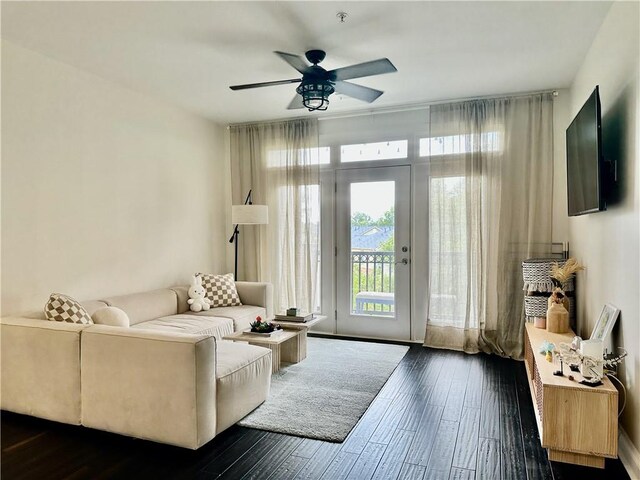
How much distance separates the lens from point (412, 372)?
3859 millimetres

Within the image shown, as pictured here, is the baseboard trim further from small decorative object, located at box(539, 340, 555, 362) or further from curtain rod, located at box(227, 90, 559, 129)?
curtain rod, located at box(227, 90, 559, 129)

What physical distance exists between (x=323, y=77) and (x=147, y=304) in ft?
8.52

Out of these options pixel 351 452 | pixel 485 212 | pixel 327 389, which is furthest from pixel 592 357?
pixel 485 212

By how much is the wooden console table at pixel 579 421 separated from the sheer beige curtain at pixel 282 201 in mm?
3245

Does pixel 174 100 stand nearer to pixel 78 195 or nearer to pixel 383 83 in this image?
pixel 78 195

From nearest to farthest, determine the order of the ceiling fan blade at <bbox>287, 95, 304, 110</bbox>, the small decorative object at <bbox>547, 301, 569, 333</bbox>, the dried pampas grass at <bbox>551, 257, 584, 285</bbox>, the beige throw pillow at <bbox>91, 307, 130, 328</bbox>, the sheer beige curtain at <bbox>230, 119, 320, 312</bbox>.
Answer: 1. the beige throw pillow at <bbox>91, 307, 130, 328</bbox>
2. the small decorative object at <bbox>547, 301, 569, 333</bbox>
3. the dried pampas grass at <bbox>551, 257, 584, 285</bbox>
4. the ceiling fan blade at <bbox>287, 95, 304, 110</bbox>
5. the sheer beige curtain at <bbox>230, 119, 320, 312</bbox>

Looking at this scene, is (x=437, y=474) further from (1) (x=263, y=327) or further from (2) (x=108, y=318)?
(2) (x=108, y=318)

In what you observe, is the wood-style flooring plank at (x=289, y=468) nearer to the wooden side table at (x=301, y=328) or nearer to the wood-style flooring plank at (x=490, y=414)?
the wood-style flooring plank at (x=490, y=414)

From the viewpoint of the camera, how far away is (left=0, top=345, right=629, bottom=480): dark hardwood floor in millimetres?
2223

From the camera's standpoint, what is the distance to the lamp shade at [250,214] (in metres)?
4.92

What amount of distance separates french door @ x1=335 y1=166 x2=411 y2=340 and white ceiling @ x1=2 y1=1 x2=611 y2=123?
1.22 meters

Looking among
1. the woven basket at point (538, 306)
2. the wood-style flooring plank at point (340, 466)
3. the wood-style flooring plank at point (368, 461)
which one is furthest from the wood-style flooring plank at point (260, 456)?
the woven basket at point (538, 306)

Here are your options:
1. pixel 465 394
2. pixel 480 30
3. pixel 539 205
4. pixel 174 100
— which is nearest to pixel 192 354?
pixel 465 394

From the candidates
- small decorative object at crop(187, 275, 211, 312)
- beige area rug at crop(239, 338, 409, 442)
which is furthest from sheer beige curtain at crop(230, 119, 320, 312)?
small decorative object at crop(187, 275, 211, 312)
